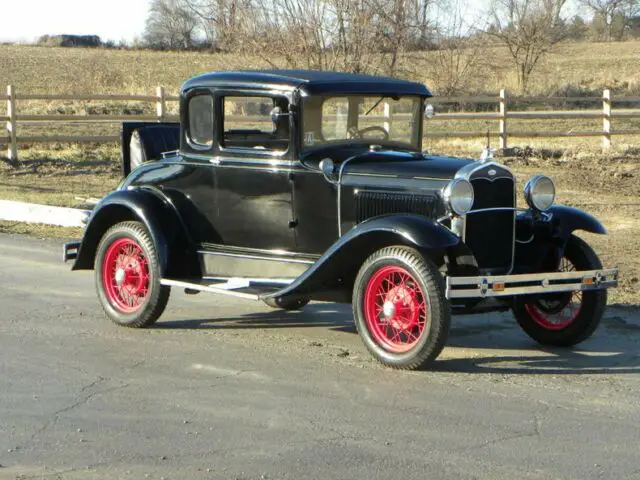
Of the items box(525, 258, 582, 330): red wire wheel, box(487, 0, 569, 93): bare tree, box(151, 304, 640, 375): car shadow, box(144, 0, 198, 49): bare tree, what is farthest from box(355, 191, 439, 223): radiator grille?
box(144, 0, 198, 49): bare tree

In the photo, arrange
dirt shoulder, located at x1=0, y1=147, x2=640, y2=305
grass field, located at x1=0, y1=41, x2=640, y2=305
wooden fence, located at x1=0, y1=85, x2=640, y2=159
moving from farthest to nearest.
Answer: wooden fence, located at x1=0, y1=85, x2=640, y2=159 < grass field, located at x1=0, y1=41, x2=640, y2=305 < dirt shoulder, located at x1=0, y1=147, x2=640, y2=305

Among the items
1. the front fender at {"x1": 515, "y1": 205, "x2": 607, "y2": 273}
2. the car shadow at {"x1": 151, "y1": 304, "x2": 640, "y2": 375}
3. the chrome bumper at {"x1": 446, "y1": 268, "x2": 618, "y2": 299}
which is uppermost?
the front fender at {"x1": 515, "y1": 205, "x2": 607, "y2": 273}

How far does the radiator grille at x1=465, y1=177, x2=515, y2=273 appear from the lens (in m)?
7.16

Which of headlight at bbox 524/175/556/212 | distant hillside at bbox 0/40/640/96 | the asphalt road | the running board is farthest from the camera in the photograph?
distant hillside at bbox 0/40/640/96

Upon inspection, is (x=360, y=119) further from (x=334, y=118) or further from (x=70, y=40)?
(x=70, y=40)

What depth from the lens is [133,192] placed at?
8352 mm

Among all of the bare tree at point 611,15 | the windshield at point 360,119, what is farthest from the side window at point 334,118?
the bare tree at point 611,15

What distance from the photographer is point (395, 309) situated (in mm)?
6973

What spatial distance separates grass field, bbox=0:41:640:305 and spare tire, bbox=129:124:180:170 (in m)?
2.98

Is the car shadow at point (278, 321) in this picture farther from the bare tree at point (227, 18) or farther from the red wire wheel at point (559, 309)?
the bare tree at point (227, 18)

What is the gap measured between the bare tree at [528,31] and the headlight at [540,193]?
114 ft

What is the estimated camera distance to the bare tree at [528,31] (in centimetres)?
4253

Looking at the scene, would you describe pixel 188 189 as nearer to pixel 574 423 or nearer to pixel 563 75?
pixel 574 423

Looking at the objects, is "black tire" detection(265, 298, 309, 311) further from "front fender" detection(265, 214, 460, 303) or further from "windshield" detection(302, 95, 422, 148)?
"windshield" detection(302, 95, 422, 148)
